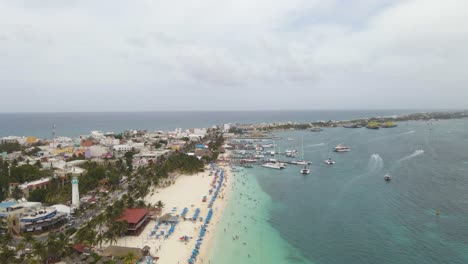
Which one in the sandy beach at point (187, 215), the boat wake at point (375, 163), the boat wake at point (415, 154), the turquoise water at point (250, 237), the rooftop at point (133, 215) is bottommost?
the turquoise water at point (250, 237)

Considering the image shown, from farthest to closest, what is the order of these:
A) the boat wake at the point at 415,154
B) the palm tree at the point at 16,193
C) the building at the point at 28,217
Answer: the boat wake at the point at 415,154, the palm tree at the point at 16,193, the building at the point at 28,217

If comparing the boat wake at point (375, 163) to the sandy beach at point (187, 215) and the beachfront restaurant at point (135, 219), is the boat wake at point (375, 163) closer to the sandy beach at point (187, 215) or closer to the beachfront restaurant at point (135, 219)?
the sandy beach at point (187, 215)

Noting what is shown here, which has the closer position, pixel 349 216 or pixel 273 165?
pixel 349 216

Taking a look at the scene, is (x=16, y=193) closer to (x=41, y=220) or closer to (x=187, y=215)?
(x=41, y=220)

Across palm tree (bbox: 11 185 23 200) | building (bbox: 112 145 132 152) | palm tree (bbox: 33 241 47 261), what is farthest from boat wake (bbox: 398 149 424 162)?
palm tree (bbox: 11 185 23 200)

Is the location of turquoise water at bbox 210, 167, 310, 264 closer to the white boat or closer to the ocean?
the ocean

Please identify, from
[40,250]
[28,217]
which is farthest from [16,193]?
[40,250]

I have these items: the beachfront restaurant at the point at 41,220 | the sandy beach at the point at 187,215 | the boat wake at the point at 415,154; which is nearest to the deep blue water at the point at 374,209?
the boat wake at the point at 415,154

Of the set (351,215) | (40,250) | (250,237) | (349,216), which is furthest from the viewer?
(351,215)
